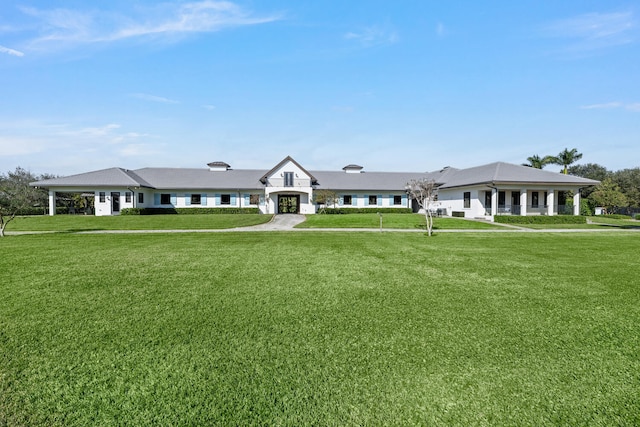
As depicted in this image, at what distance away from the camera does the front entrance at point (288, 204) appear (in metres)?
38.3

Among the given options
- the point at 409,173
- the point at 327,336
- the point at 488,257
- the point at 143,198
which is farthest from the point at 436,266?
the point at 409,173

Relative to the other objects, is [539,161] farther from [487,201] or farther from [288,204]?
[288,204]

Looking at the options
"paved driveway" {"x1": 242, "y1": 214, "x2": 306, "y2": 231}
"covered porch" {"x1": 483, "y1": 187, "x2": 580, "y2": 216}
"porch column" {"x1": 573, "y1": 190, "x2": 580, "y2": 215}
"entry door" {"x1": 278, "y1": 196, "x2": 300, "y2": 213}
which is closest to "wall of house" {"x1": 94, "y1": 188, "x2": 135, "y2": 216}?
"entry door" {"x1": 278, "y1": 196, "x2": 300, "y2": 213}

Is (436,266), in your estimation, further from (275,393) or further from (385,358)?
(275,393)

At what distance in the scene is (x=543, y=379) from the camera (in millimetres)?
3195

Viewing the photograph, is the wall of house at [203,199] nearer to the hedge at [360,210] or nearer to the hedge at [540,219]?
the hedge at [360,210]

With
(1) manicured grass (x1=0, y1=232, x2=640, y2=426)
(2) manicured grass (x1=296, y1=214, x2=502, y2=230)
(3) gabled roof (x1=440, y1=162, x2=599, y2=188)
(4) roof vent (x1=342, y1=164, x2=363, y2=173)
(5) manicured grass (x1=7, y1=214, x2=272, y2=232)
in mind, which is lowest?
(1) manicured grass (x1=0, y1=232, x2=640, y2=426)

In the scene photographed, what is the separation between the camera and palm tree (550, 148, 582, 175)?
4041 centimetres

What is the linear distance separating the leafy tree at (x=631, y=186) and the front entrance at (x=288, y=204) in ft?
160

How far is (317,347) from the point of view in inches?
152

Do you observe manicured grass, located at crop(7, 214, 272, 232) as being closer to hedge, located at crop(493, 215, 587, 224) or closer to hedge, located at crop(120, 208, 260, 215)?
hedge, located at crop(120, 208, 260, 215)

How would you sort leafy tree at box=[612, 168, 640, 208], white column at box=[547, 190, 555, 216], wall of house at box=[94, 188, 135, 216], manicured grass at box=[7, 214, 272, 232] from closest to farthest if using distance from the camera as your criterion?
manicured grass at box=[7, 214, 272, 232], white column at box=[547, 190, 555, 216], wall of house at box=[94, 188, 135, 216], leafy tree at box=[612, 168, 640, 208]

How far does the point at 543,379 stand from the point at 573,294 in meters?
3.80

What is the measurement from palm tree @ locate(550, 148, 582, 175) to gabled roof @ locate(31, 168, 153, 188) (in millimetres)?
49722
